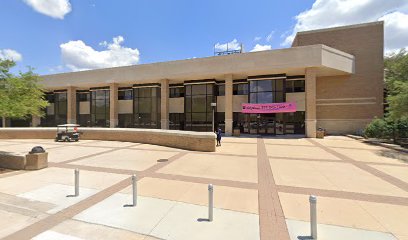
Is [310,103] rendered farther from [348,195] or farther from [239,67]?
[348,195]

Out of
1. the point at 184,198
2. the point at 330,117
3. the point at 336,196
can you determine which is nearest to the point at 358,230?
the point at 336,196

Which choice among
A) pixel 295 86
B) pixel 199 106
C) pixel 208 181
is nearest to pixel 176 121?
pixel 199 106

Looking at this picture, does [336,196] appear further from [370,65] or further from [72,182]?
[370,65]

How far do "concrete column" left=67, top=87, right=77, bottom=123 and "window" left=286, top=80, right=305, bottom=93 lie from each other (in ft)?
117

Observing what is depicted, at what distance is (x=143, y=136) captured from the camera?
19094 millimetres

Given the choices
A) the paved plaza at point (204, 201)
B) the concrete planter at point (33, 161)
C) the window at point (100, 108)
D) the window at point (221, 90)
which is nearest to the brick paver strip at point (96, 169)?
the paved plaza at point (204, 201)

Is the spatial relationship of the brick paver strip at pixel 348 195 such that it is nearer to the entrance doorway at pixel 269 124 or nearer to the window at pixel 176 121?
the entrance doorway at pixel 269 124

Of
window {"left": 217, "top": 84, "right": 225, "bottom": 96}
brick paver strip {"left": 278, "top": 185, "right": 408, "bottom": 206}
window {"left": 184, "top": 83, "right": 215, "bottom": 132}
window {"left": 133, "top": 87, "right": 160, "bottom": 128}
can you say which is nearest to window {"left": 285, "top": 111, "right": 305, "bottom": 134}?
window {"left": 217, "top": 84, "right": 225, "bottom": 96}

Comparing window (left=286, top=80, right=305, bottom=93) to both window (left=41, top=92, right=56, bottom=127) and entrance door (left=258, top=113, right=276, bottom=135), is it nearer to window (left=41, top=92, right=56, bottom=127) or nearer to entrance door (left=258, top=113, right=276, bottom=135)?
entrance door (left=258, top=113, right=276, bottom=135)

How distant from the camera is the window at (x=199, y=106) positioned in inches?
1148

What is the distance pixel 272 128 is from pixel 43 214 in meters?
24.4

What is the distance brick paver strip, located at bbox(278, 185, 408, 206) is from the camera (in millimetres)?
6276

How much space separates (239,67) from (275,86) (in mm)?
5224

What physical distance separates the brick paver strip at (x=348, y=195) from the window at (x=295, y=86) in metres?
22.0
